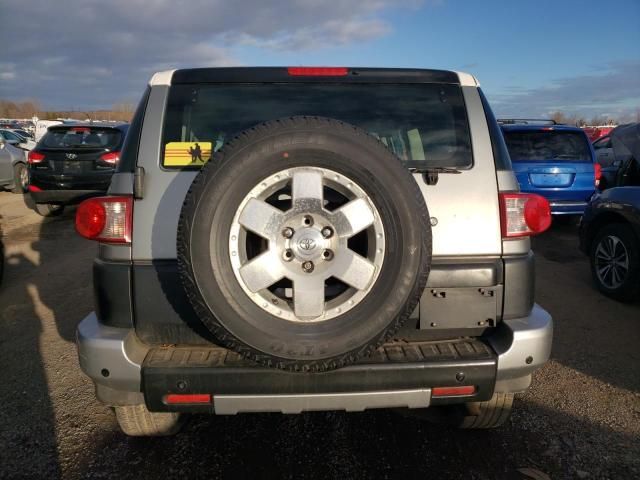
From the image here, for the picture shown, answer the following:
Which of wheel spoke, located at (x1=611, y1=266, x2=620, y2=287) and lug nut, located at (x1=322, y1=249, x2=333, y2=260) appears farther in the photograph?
wheel spoke, located at (x1=611, y1=266, x2=620, y2=287)

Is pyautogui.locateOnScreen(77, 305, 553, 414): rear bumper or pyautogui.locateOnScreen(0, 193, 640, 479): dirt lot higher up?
pyautogui.locateOnScreen(77, 305, 553, 414): rear bumper

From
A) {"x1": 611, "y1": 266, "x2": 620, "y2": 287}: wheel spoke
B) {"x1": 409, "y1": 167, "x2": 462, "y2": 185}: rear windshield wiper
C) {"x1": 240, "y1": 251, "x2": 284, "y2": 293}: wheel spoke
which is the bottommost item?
{"x1": 611, "y1": 266, "x2": 620, "y2": 287}: wheel spoke

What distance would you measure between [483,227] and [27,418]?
282 centimetres

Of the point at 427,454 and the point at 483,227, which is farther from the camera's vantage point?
the point at 427,454

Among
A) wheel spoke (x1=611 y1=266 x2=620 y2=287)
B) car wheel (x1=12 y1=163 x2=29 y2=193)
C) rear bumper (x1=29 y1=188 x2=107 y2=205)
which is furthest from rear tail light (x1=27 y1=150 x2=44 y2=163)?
wheel spoke (x1=611 y1=266 x2=620 y2=287)

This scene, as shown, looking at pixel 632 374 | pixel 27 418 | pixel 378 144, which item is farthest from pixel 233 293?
pixel 632 374

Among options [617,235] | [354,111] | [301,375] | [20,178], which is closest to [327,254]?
[301,375]

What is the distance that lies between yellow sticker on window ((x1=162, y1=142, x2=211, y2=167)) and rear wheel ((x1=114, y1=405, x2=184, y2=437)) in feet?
4.04

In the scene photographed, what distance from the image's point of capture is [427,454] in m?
2.51

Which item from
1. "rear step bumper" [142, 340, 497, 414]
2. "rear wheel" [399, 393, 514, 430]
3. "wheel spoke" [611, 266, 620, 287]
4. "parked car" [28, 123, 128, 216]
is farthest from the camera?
"parked car" [28, 123, 128, 216]

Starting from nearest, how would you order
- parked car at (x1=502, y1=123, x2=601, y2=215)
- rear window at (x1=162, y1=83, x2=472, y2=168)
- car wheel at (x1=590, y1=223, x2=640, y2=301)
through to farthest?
1. rear window at (x1=162, y1=83, x2=472, y2=168)
2. car wheel at (x1=590, y1=223, x2=640, y2=301)
3. parked car at (x1=502, y1=123, x2=601, y2=215)

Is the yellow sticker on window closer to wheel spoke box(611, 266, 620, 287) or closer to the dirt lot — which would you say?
the dirt lot

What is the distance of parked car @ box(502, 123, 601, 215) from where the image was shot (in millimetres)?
7609

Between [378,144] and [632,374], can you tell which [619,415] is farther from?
[378,144]
